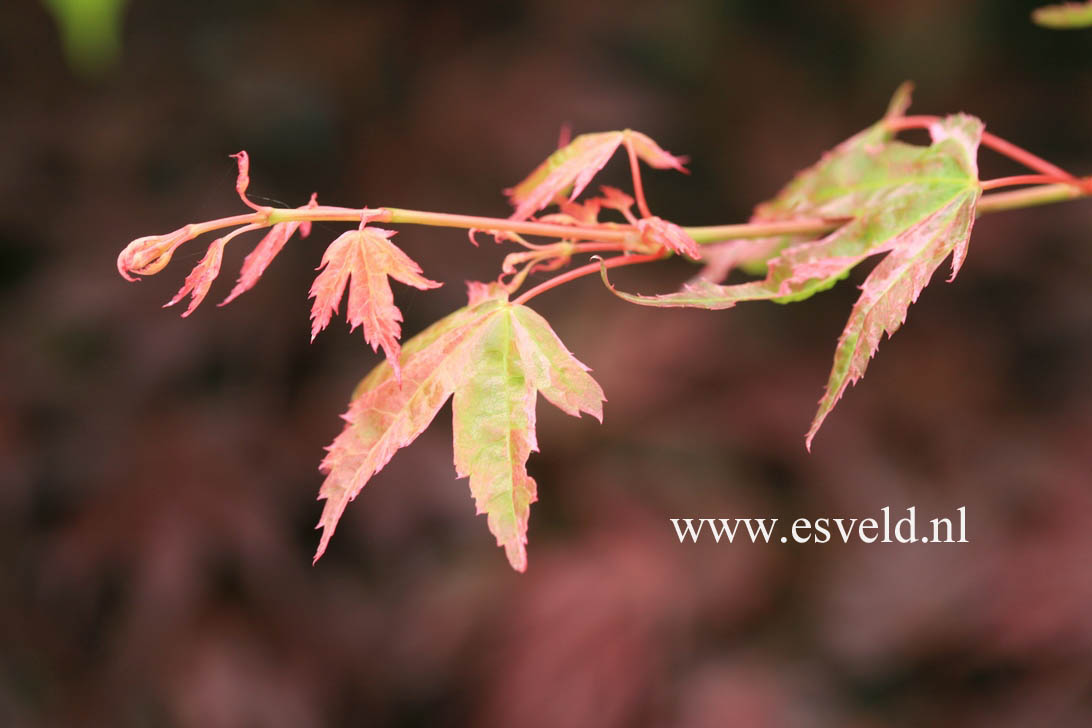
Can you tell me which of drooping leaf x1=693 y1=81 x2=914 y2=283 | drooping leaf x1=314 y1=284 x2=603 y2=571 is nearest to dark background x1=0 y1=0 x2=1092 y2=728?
drooping leaf x1=693 y1=81 x2=914 y2=283

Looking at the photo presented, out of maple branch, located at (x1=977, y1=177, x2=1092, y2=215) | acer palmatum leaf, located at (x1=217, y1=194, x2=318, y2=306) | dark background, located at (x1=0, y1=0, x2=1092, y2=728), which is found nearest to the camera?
acer palmatum leaf, located at (x1=217, y1=194, x2=318, y2=306)

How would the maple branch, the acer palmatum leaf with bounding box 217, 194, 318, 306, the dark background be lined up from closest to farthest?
1. the acer palmatum leaf with bounding box 217, 194, 318, 306
2. the maple branch
3. the dark background

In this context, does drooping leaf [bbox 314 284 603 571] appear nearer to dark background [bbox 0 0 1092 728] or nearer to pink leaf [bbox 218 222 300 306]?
pink leaf [bbox 218 222 300 306]

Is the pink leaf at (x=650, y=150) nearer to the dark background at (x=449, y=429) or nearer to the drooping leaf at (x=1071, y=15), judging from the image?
the drooping leaf at (x=1071, y=15)

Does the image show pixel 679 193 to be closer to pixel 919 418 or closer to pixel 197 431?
pixel 919 418

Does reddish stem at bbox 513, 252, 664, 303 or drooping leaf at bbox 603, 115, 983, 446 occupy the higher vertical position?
drooping leaf at bbox 603, 115, 983, 446

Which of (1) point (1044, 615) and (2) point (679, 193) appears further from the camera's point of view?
(2) point (679, 193)

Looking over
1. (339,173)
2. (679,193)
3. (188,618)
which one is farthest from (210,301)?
(679,193)
